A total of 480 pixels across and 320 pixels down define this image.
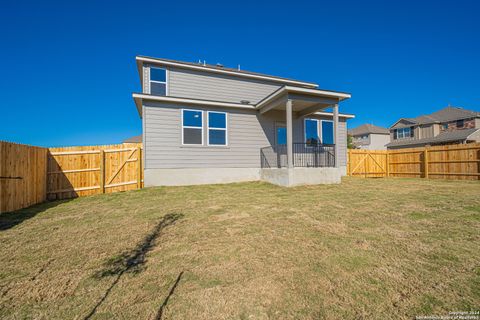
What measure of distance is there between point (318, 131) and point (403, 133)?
25.6 meters

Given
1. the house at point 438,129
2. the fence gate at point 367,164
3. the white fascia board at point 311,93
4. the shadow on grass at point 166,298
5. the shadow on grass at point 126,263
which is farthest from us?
the house at point 438,129

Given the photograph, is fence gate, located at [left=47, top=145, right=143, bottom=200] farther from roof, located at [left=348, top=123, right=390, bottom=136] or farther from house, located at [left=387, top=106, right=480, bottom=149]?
roof, located at [left=348, top=123, right=390, bottom=136]

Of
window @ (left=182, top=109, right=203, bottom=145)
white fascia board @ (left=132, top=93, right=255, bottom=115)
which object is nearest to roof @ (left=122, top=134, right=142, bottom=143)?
white fascia board @ (left=132, top=93, right=255, bottom=115)

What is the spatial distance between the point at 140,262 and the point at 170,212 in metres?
2.33

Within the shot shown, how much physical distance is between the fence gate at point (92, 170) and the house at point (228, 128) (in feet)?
2.05

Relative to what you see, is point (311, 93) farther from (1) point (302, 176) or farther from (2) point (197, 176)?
(2) point (197, 176)

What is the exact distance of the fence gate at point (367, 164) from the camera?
13.5 meters

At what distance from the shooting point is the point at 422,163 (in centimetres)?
1242

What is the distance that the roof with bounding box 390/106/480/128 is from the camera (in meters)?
23.7

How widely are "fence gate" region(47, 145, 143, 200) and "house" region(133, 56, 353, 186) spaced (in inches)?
24.6

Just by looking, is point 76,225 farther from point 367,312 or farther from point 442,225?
point 442,225

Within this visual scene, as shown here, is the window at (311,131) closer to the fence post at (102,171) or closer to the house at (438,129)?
the fence post at (102,171)

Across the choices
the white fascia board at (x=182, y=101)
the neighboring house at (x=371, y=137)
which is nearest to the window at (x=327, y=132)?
the white fascia board at (x=182, y=101)

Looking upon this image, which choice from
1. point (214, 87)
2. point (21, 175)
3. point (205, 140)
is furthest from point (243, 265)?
point (214, 87)
